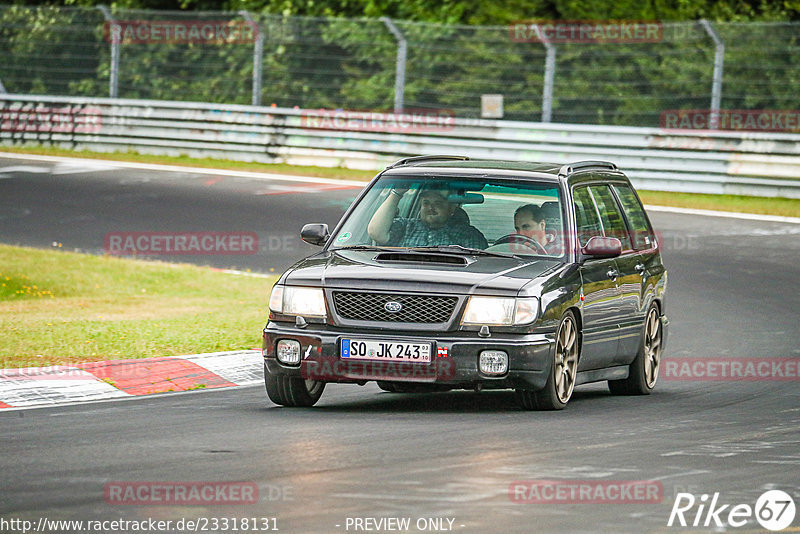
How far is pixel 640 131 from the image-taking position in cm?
2497

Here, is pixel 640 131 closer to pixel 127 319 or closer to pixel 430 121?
pixel 430 121

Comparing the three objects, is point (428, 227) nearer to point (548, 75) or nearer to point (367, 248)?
point (367, 248)

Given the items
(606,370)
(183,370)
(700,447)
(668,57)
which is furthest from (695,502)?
(668,57)

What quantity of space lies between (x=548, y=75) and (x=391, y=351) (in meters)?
17.7

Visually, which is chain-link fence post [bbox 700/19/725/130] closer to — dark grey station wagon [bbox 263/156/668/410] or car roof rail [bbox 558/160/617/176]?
car roof rail [bbox 558/160/617/176]

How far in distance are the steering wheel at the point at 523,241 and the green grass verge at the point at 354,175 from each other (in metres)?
13.5

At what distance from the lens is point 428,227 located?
1032 centimetres

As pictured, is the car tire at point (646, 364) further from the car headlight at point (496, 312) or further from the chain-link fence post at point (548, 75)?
the chain-link fence post at point (548, 75)

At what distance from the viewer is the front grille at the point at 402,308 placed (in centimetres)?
927

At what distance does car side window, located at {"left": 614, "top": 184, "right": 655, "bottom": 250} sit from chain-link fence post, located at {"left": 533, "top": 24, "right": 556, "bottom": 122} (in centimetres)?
1445

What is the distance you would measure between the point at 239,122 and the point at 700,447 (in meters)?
21.3

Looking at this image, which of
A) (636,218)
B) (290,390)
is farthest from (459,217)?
(636,218)

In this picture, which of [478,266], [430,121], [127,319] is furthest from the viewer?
[430,121]

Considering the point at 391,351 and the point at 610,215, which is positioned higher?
the point at 610,215
